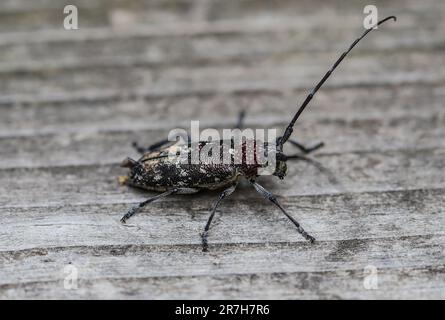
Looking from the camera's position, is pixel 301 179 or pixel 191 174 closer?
→ pixel 191 174

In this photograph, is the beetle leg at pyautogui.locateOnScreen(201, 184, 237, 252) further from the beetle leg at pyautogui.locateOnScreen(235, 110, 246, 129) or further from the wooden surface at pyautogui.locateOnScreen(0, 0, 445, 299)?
the beetle leg at pyautogui.locateOnScreen(235, 110, 246, 129)

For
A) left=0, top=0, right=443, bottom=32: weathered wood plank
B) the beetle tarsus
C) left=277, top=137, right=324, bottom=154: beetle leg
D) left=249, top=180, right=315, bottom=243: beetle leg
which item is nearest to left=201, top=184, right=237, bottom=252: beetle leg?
the beetle tarsus

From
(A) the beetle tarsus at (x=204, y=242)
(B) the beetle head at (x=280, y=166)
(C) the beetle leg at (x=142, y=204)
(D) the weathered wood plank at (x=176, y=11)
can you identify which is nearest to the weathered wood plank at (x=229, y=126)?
(B) the beetle head at (x=280, y=166)

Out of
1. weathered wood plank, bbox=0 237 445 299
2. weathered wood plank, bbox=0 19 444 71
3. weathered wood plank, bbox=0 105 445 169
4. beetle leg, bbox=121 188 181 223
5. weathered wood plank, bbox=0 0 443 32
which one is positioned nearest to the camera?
weathered wood plank, bbox=0 237 445 299

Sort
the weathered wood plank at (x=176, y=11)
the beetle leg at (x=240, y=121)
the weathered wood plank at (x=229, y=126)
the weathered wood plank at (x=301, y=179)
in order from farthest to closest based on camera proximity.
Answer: the weathered wood plank at (x=176, y=11) < the beetle leg at (x=240, y=121) < the weathered wood plank at (x=229, y=126) < the weathered wood plank at (x=301, y=179)

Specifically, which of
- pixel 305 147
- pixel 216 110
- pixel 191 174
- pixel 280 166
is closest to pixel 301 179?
pixel 280 166

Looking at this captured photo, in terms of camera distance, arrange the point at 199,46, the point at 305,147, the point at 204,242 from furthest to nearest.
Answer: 1. the point at 199,46
2. the point at 305,147
3. the point at 204,242

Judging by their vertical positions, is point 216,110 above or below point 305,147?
above

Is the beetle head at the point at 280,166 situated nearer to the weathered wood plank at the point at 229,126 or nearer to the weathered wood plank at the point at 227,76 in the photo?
the weathered wood plank at the point at 229,126

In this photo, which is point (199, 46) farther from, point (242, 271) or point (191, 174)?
point (242, 271)
